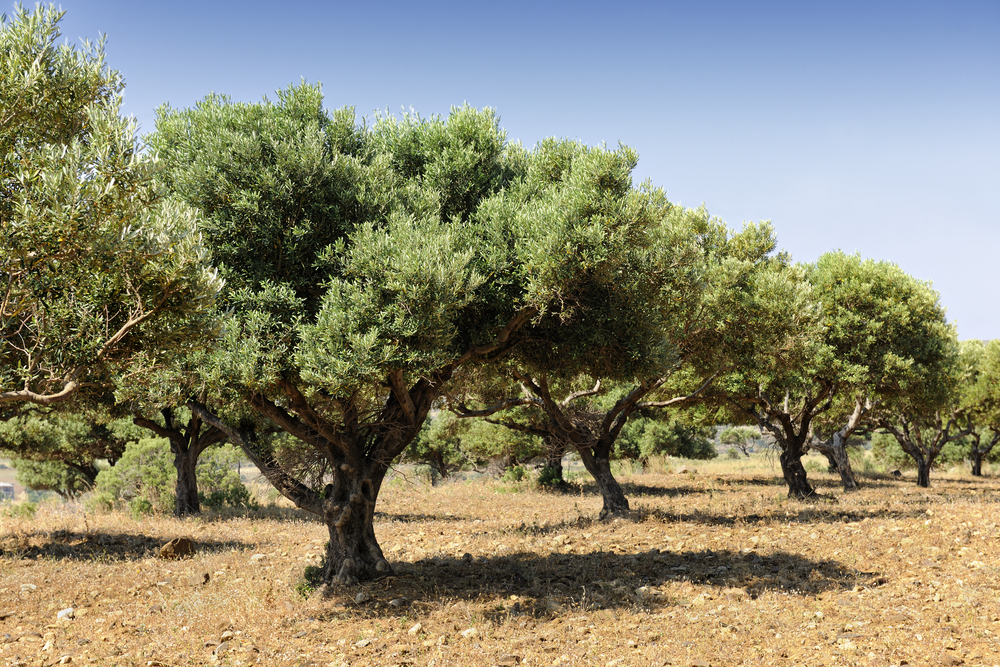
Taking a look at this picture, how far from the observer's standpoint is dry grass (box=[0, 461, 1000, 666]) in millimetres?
9641

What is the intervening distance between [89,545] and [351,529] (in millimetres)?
10880

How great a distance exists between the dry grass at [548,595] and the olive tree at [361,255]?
255cm

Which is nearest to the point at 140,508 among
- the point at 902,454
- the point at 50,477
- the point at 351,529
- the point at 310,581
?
the point at 310,581

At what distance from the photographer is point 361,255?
10.9 m

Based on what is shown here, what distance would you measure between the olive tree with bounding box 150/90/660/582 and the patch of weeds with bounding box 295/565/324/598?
43 centimetres

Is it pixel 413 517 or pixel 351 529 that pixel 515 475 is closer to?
pixel 413 517

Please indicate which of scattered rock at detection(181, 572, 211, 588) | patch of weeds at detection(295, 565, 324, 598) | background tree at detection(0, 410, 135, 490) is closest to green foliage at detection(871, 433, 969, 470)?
patch of weeds at detection(295, 565, 324, 598)

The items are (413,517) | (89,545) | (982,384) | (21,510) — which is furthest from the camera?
(982,384)

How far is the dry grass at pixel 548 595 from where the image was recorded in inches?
380

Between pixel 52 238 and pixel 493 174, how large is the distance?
8.85 metres

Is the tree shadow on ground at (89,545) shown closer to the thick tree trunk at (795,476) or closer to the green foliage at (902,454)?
the thick tree trunk at (795,476)

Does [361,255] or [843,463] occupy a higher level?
[361,255]

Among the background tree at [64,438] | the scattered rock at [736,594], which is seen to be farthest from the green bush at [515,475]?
the scattered rock at [736,594]

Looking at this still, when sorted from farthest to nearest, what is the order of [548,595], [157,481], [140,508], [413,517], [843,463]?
[843,463] < [157,481] < [413,517] < [140,508] < [548,595]
